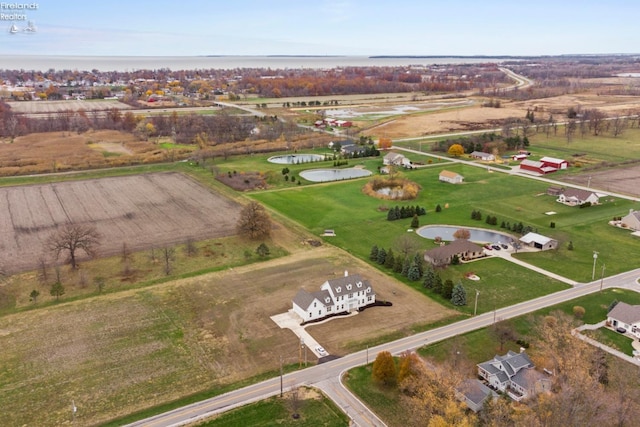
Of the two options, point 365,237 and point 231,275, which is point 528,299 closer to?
point 365,237

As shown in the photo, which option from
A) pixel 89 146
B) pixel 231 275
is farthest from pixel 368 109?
pixel 231 275

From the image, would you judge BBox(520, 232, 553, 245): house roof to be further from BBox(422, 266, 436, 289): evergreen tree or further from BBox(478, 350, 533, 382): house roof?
BBox(478, 350, 533, 382): house roof

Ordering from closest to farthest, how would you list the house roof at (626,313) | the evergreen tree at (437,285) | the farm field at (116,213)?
the house roof at (626,313)
the evergreen tree at (437,285)
the farm field at (116,213)

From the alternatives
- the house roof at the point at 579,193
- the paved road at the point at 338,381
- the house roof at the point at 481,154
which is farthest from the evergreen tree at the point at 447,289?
the house roof at the point at 481,154

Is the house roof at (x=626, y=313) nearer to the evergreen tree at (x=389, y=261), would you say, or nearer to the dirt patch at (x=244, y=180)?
the evergreen tree at (x=389, y=261)

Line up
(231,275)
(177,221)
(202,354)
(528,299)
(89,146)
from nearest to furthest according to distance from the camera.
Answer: (202,354)
(528,299)
(231,275)
(177,221)
(89,146)

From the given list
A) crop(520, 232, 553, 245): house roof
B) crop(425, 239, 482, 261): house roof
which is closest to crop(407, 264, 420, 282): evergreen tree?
crop(425, 239, 482, 261): house roof

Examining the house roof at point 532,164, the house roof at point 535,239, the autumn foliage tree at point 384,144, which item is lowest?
the house roof at point 535,239
